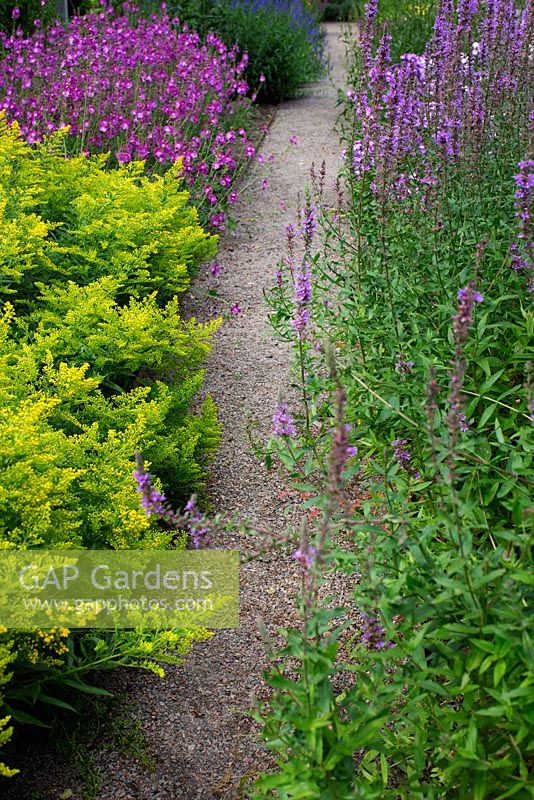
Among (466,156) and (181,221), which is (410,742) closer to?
(466,156)

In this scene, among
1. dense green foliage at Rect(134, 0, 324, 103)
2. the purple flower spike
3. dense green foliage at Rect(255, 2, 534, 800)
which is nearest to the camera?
dense green foliage at Rect(255, 2, 534, 800)

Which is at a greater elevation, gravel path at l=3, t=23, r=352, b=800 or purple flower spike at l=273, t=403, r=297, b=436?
purple flower spike at l=273, t=403, r=297, b=436

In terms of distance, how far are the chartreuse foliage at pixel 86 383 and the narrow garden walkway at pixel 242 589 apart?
0.16 metres

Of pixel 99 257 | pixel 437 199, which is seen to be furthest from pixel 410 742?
pixel 99 257

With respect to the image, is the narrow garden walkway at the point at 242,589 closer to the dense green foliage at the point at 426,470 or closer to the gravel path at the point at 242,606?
the gravel path at the point at 242,606

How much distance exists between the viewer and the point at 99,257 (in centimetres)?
425

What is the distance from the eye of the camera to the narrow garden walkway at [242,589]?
97.6 inches

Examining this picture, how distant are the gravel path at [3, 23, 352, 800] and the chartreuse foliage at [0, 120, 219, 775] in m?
0.15

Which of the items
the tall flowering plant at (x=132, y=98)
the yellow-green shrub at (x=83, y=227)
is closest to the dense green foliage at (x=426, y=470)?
the yellow-green shrub at (x=83, y=227)

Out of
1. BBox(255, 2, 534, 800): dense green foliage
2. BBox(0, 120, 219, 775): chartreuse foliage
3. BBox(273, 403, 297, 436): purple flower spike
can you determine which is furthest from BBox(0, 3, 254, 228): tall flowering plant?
BBox(273, 403, 297, 436): purple flower spike

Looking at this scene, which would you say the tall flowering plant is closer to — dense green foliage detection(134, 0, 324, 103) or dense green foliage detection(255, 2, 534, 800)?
dense green foliage detection(134, 0, 324, 103)

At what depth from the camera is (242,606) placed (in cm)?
311

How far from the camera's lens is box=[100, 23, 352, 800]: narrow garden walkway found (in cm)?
248

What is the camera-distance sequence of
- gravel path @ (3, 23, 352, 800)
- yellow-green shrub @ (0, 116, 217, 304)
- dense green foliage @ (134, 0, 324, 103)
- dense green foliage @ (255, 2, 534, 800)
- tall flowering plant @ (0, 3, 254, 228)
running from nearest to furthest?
dense green foliage @ (255, 2, 534, 800) < gravel path @ (3, 23, 352, 800) < yellow-green shrub @ (0, 116, 217, 304) < tall flowering plant @ (0, 3, 254, 228) < dense green foliage @ (134, 0, 324, 103)
